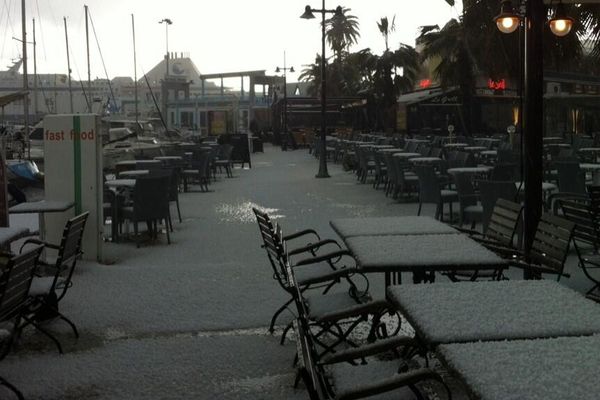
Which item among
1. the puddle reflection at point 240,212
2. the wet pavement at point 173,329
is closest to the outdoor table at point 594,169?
the wet pavement at point 173,329

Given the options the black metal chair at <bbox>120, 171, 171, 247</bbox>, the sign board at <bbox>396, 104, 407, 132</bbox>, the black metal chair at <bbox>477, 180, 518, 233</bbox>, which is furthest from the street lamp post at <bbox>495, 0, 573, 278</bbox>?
the sign board at <bbox>396, 104, 407, 132</bbox>

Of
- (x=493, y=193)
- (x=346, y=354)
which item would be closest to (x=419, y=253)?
(x=346, y=354)

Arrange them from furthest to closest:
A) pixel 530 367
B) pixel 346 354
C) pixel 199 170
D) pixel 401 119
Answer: pixel 401 119 → pixel 199 170 → pixel 346 354 → pixel 530 367

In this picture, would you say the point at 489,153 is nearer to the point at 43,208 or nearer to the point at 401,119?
the point at 43,208

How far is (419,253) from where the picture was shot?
5246 millimetres

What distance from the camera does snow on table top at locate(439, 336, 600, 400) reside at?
8.46ft

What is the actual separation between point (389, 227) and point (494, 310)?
291 cm

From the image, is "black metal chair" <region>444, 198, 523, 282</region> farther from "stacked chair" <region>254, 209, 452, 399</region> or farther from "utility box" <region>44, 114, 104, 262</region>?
"utility box" <region>44, 114, 104, 262</region>

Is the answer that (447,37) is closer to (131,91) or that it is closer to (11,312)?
(11,312)

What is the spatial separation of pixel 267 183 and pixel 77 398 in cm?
1679

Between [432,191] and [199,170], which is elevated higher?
[199,170]

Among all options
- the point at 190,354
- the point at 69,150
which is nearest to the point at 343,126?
the point at 69,150

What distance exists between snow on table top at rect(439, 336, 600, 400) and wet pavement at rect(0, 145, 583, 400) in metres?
2.11

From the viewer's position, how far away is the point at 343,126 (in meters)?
48.2
